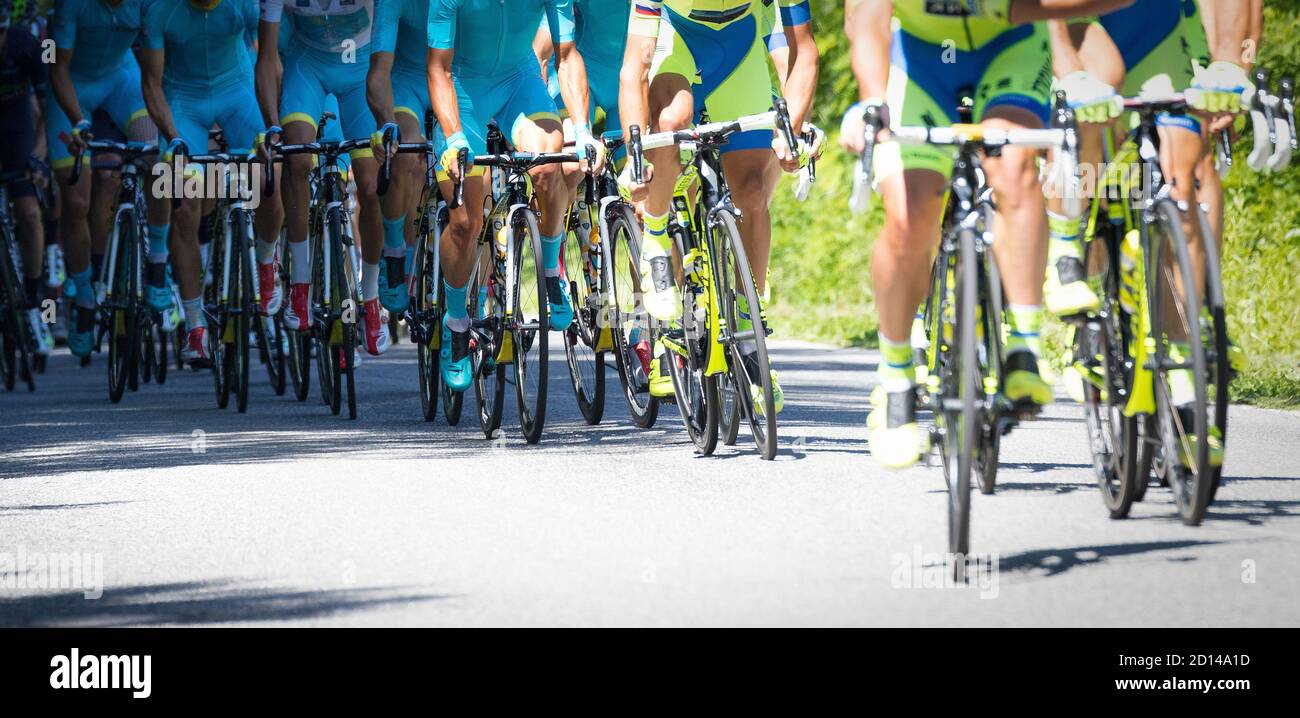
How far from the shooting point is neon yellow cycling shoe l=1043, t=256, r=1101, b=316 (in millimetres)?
6531

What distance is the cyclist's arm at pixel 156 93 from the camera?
12.2 metres

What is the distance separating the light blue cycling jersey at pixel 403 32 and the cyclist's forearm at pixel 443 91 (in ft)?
3.95

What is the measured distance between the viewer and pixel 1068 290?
6598mm

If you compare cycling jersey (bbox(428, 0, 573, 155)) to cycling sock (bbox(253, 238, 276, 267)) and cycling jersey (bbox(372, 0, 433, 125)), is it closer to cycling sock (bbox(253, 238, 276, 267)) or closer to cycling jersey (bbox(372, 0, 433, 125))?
cycling jersey (bbox(372, 0, 433, 125))

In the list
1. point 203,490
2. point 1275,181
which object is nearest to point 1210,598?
point 203,490

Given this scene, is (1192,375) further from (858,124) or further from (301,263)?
(301,263)

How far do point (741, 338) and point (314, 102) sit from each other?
15.0 feet

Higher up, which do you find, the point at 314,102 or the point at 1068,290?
the point at 314,102

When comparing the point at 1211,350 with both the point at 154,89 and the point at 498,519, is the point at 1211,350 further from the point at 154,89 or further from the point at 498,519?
the point at 154,89

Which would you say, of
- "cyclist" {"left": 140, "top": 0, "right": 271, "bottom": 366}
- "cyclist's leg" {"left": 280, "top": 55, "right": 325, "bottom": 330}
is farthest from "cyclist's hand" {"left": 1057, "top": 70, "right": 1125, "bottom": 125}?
"cyclist" {"left": 140, "top": 0, "right": 271, "bottom": 366}

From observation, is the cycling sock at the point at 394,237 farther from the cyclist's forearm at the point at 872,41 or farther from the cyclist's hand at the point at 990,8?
the cyclist's hand at the point at 990,8

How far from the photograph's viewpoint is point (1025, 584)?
18.1 feet

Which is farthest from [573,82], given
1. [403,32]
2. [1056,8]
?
[1056,8]

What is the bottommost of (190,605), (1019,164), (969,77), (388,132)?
(190,605)
